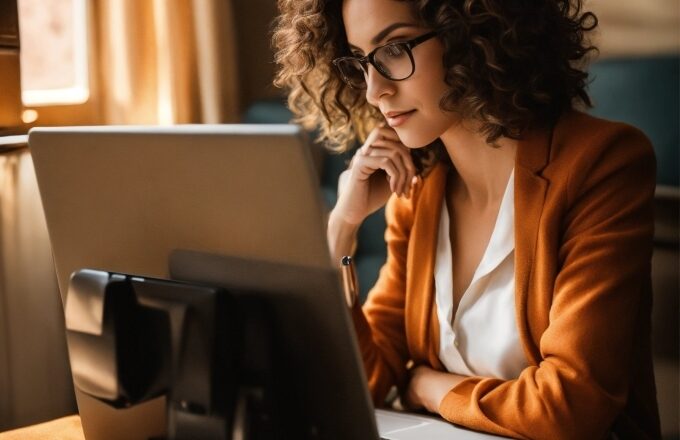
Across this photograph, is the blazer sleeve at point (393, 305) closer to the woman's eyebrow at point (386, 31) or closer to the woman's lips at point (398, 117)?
the woman's lips at point (398, 117)

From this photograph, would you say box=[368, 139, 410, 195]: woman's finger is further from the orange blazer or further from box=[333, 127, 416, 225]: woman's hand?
the orange blazer

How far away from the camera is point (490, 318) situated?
4.52ft

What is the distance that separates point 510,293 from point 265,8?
64.4 inches

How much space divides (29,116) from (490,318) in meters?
1.18

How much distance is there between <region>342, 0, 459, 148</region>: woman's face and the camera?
1305mm

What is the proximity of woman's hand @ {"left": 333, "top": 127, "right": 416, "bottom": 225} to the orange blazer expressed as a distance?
22 cm

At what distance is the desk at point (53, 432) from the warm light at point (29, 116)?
0.85 m

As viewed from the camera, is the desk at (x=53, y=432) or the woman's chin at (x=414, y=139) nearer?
the desk at (x=53, y=432)

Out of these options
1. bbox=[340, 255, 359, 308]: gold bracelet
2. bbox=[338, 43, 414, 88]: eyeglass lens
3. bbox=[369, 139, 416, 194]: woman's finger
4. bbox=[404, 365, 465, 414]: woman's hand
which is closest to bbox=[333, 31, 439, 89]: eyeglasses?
bbox=[338, 43, 414, 88]: eyeglass lens

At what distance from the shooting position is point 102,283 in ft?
3.02

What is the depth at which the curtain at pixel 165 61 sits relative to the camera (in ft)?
7.15

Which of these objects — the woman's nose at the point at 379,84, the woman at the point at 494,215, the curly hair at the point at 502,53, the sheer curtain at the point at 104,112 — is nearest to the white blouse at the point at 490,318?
the woman at the point at 494,215

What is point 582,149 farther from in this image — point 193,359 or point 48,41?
point 48,41

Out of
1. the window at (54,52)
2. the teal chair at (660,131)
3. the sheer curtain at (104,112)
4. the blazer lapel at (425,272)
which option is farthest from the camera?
the window at (54,52)
